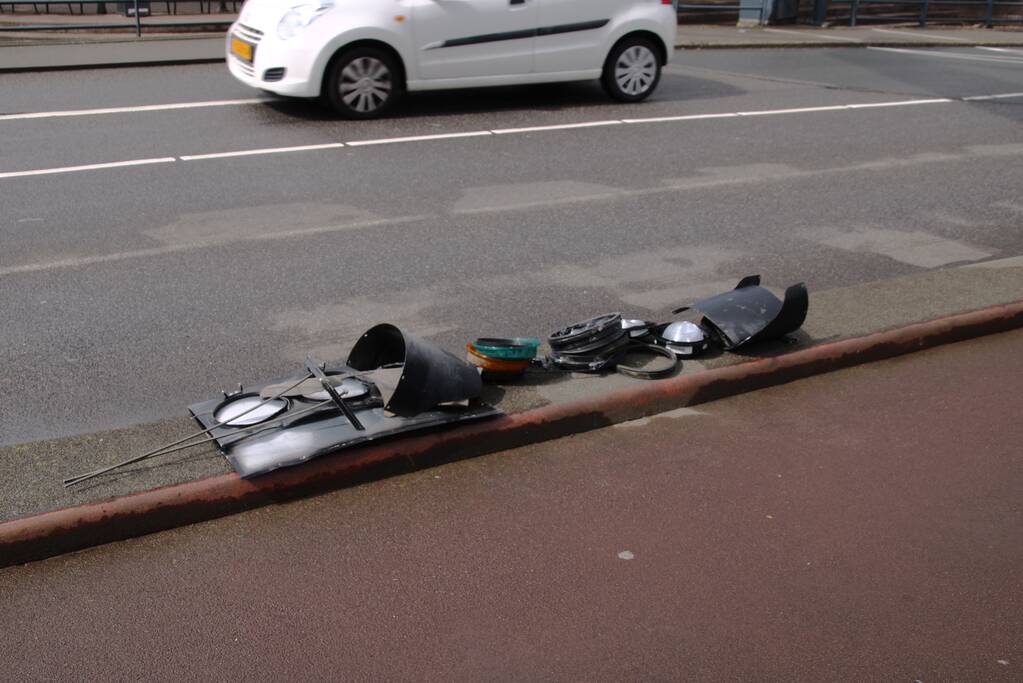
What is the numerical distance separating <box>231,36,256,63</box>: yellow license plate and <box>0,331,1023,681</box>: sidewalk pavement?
26.8 feet

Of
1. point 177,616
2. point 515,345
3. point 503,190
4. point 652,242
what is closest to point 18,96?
point 503,190

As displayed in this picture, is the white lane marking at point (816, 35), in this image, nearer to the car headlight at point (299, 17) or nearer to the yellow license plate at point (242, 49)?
the car headlight at point (299, 17)

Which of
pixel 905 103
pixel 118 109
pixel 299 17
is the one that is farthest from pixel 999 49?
pixel 118 109

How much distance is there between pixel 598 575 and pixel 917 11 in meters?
27.0

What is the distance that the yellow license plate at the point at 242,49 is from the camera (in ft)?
39.2

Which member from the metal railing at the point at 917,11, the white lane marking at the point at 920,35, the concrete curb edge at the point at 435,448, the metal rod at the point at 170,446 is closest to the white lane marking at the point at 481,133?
the metal rod at the point at 170,446

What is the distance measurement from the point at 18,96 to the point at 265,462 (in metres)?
9.85

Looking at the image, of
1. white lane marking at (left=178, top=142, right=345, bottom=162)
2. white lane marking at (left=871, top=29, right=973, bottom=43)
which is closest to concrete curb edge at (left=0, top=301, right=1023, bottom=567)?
white lane marking at (left=178, top=142, right=345, bottom=162)

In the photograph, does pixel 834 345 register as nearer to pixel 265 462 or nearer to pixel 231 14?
pixel 265 462

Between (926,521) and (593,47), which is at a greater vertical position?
(593,47)

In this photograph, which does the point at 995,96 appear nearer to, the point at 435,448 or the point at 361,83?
the point at 361,83

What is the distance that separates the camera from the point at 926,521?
4516mm

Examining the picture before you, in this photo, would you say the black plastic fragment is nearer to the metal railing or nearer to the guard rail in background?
the guard rail in background

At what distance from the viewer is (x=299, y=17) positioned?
11594 millimetres
